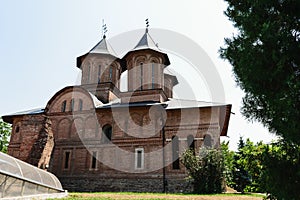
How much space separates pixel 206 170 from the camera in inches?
594

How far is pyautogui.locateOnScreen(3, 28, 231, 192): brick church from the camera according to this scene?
17469 millimetres

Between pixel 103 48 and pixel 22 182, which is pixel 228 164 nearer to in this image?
pixel 22 182

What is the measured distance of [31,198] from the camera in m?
9.69

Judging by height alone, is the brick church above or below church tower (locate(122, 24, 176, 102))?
below

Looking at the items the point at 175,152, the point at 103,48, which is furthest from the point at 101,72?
the point at 175,152

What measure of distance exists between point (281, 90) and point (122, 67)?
2209 cm

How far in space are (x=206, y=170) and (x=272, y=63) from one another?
11000mm

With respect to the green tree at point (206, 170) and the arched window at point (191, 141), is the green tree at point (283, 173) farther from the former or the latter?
the arched window at point (191, 141)

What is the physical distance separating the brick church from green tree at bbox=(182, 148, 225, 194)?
1.70 meters

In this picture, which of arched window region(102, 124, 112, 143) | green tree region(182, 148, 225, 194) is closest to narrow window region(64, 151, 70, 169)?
arched window region(102, 124, 112, 143)

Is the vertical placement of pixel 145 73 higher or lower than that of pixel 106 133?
higher

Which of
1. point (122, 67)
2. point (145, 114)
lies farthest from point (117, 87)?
point (145, 114)

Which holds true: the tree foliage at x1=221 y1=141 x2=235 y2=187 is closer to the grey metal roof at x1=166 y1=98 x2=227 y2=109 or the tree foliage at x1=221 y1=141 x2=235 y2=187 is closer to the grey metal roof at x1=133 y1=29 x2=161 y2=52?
the grey metal roof at x1=166 y1=98 x2=227 y2=109

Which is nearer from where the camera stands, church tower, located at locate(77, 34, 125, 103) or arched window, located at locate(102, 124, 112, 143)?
arched window, located at locate(102, 124, 112, 143)
